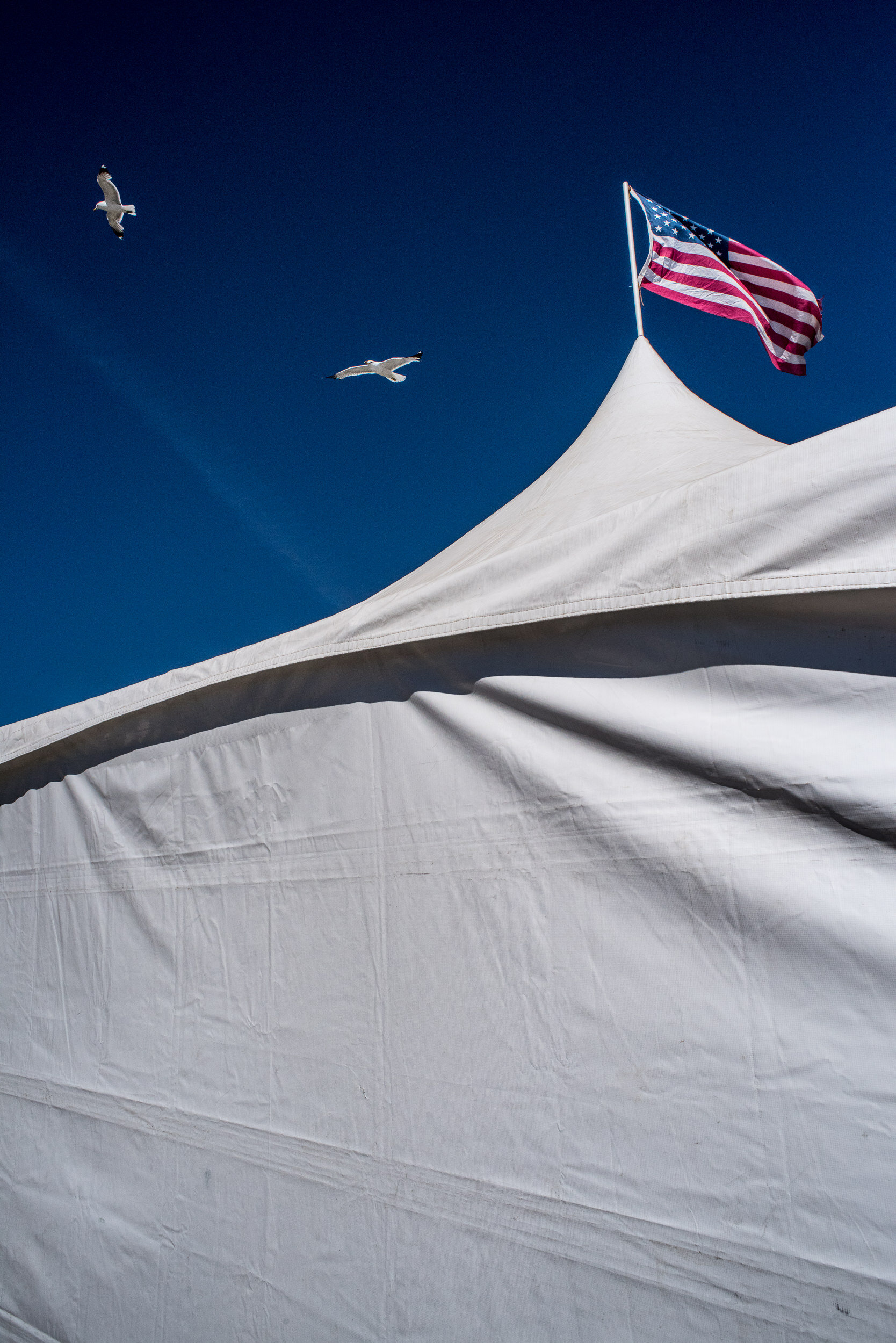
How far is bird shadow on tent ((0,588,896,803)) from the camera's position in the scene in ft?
3.60

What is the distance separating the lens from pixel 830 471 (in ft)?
3.59

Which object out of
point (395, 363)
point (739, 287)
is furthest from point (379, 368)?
point (739, 287)

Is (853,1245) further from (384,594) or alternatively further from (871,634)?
(384,594)

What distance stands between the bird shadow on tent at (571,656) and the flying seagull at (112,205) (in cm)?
278

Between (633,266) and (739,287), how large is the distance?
2.22ft

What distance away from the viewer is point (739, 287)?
11.2 ft

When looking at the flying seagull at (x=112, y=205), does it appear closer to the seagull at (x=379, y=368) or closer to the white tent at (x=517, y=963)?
the seagull at (x=379, y=368)

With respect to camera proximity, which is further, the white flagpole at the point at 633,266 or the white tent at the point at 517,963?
the white flagpole at the point at 633,266

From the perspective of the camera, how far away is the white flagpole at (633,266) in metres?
3.60

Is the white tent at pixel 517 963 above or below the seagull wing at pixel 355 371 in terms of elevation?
below

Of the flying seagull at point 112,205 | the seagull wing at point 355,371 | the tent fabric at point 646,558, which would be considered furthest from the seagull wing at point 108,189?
the tent fabric at point 646,558

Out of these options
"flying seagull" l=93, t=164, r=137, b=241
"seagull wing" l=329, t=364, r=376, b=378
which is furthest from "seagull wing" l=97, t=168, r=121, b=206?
"seagull wing" l=329, t=364, r=376, b=378

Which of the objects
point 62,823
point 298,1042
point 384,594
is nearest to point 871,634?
Result: point 384,594

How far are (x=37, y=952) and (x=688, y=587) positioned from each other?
201 cm
